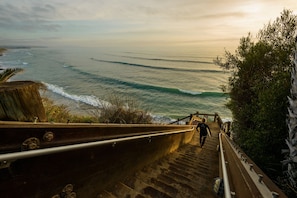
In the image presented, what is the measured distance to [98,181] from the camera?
2.42 meters

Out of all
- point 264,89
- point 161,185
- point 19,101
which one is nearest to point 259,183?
point 161,185

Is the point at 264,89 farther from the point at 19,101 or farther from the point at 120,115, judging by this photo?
the point at 19,101

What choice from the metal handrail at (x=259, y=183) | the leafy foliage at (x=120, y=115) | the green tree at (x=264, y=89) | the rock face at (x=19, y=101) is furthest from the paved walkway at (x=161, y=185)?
the leafy foliage at (x=120, y=115)

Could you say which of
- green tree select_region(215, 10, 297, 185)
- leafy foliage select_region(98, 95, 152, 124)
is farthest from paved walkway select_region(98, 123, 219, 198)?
leafy foliage select_region(98, 95, 152, 124)

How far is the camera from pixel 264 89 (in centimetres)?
1009

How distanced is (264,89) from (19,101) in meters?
11.2

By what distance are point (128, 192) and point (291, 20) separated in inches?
514

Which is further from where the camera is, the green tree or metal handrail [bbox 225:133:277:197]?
the green tree

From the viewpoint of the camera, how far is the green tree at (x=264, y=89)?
315 inches

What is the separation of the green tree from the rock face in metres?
8.41

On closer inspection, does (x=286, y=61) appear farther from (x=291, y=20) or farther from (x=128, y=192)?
(x=128, y=192)

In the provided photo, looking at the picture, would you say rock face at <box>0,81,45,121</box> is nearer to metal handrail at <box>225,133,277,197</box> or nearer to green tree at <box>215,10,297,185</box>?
metal handrail at <box>225,133,277,197</box>

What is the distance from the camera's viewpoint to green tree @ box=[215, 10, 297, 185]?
799cm

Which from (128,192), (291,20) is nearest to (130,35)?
(291,20)
